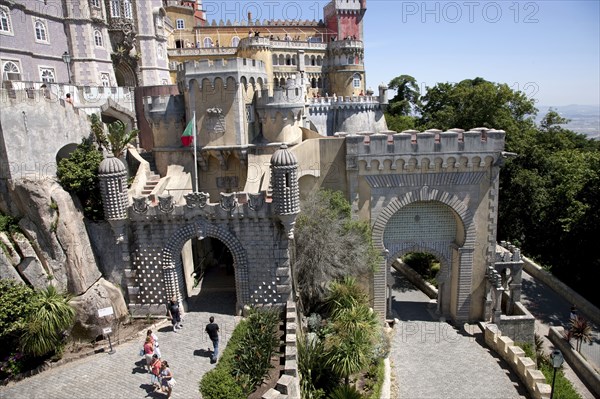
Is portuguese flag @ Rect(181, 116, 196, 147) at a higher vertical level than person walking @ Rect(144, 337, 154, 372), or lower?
higher

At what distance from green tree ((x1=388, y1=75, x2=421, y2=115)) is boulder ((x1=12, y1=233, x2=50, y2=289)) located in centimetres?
4965

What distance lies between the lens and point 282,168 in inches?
678

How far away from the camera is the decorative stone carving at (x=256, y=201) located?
18.0 meters

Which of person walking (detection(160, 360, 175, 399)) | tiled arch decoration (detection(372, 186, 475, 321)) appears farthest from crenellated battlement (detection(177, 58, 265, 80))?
person walking (detection(160, 360, 175, 399))

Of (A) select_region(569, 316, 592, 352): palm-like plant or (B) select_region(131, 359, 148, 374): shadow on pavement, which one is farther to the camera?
(A) select_region(569, 316, 592, 352): palm-like plant

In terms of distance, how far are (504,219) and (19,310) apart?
31497 millimetres

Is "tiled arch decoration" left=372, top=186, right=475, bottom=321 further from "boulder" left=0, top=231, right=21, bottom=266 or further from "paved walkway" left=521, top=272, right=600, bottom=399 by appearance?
"boulder" left=0, top=231, right=21, bottom=266

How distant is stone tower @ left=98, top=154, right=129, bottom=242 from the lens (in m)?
17.7

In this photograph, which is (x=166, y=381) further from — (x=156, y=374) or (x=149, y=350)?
(x=149, y=350)

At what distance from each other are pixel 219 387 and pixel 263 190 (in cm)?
945

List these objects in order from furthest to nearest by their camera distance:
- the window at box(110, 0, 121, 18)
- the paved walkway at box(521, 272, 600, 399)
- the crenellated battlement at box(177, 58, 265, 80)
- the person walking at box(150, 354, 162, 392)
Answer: the window at box(110, 0, 121, 18) → the crenellated battlement at box(177, 58, 265, 80) → the paved walkway at box(521, 272, 600, 399) → the person walking at box(150, 354, 162, 392)

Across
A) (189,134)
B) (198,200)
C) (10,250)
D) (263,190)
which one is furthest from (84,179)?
(263,190)

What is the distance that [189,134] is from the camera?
22.3 m

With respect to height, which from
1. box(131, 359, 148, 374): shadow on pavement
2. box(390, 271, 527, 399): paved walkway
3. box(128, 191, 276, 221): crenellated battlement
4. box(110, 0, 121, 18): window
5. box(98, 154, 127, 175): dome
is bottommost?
box(390, 271, 527, 399): paved walkway
